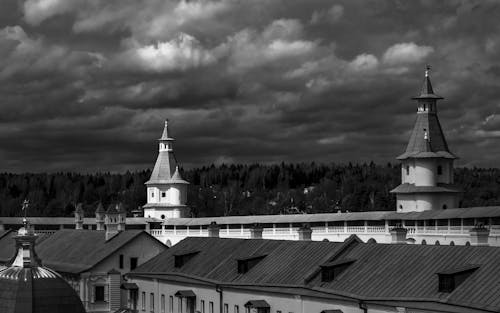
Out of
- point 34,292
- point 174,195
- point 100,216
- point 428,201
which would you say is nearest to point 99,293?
point 100,216

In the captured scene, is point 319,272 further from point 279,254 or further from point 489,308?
point 489,308

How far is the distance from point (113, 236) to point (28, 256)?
138ft

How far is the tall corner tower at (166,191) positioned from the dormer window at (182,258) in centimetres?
6442

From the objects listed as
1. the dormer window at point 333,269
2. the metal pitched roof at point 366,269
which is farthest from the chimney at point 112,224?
the dormer window at point 333,269

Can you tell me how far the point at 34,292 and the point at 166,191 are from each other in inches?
3914

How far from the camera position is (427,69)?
8944cm

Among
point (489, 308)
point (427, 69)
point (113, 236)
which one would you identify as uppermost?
point (427, 69)

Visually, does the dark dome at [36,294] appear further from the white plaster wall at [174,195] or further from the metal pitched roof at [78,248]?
the white plaster wall at [174,195]

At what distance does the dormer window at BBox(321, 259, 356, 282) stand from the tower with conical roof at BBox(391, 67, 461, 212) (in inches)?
1565

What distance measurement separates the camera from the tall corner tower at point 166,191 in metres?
121

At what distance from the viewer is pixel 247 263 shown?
4994 centimetres

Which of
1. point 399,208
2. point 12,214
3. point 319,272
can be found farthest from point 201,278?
point 12,214

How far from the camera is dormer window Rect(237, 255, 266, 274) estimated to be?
49.8m

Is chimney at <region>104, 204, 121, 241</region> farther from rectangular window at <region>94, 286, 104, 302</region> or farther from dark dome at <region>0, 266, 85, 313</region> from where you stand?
dark dome at <region>0, 266, 85, 313</region>
